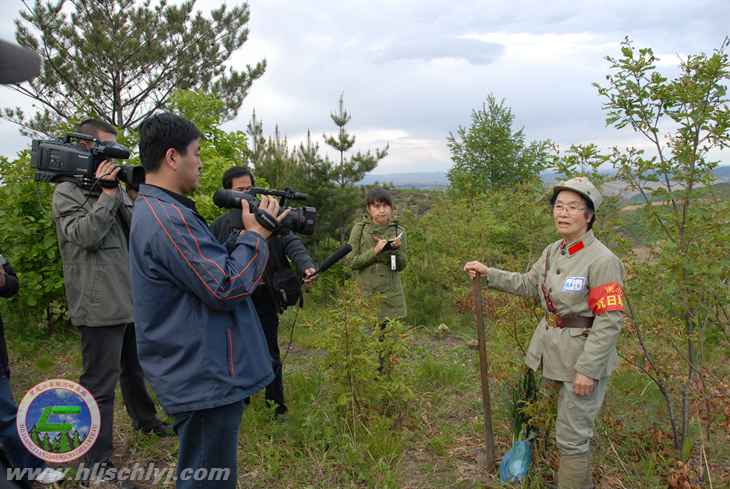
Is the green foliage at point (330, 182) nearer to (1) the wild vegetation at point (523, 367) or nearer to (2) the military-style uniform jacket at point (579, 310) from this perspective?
(1) the wild vegetation at point (523, 367)

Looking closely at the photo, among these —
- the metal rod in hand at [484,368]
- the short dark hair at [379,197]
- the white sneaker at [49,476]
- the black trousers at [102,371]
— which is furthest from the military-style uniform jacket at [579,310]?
the white sneaker at [49,476]

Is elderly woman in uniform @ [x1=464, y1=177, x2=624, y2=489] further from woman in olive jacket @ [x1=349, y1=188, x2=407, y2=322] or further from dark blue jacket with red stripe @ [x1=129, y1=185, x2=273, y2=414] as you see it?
woman in olive jacket @ [x1=349, y1=188, x2=407, y2=322]

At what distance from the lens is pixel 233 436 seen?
2131 mm

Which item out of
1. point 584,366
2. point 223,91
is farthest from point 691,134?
point 223,91

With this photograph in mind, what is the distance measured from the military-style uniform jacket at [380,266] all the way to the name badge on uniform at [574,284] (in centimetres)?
200

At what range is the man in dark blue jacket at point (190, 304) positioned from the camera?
76.7 inches

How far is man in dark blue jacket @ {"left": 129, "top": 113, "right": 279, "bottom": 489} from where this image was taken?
195cm

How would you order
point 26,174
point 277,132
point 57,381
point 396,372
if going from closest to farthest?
point 57,381, point 396,372, point 26,174, point 277,132

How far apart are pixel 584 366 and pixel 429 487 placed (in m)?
1.30

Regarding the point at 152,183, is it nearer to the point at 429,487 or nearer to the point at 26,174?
the point at 429,487

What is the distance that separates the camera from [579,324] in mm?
2707

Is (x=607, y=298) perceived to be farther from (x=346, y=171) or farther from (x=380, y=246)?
(x=346, y=171)

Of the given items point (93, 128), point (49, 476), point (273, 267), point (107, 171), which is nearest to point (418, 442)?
point (273, 267)

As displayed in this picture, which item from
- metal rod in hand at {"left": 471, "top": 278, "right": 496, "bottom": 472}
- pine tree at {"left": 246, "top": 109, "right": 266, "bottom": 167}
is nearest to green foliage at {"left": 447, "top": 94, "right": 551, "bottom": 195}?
pine tree at {"left": 246, "top": 109, "right": 266, "bottom": 167}
